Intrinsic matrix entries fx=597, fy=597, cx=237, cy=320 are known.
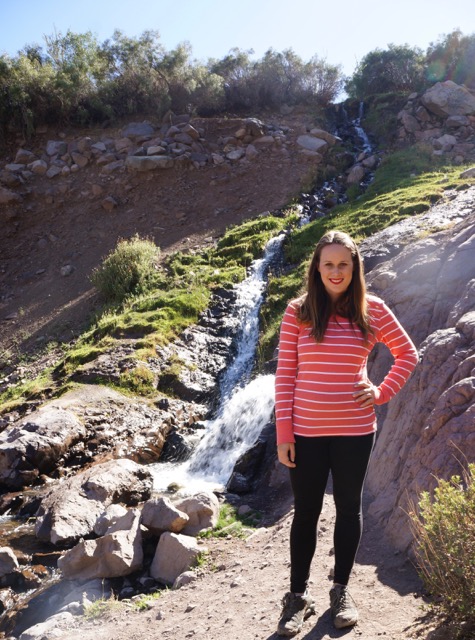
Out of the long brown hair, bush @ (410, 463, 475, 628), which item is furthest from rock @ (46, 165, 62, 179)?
bush @ (410, 463, 475, 628)

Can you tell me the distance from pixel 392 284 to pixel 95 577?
16.1 ft

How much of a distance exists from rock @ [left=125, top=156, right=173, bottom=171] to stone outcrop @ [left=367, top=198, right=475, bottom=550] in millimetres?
16052

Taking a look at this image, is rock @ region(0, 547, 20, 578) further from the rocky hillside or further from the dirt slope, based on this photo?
the dirt slope

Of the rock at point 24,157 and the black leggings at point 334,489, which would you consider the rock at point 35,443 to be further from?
the rock at point 24,157

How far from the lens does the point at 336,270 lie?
3330 millimetres

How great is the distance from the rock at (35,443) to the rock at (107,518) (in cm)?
244

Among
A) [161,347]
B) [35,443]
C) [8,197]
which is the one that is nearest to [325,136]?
[8,197]

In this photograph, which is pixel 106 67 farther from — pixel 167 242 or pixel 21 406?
pixel 21 406

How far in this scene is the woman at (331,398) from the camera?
319 centimetres

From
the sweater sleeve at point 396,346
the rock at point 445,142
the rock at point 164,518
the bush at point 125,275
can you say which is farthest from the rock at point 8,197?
the sweater sleeve at point 396,346

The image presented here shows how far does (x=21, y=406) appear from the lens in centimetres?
1087

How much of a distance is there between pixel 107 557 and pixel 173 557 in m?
0.68

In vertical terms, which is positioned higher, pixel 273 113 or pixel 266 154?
pixel 273 113

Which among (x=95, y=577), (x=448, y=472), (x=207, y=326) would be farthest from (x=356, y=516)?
(x=207, y=326)
